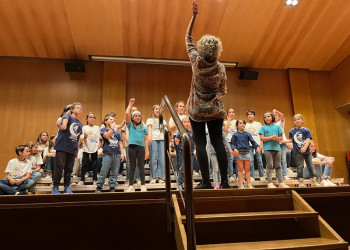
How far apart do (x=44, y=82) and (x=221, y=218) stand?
6513mm

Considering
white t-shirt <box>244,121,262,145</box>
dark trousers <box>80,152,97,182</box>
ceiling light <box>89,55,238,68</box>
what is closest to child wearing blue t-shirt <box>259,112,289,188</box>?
white t-shirt <box>244,121,262,145</box>

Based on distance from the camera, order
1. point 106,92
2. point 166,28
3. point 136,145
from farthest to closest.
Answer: point 106,92 < point 166,28 < point 136,145

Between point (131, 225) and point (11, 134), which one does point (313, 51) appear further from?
point (11, 134)

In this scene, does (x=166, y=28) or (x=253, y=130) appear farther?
(x=166, y=28)

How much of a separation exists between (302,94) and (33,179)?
6939mm

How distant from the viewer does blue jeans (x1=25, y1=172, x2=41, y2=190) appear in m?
4.12

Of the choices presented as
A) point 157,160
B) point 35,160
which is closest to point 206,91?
point 157,160

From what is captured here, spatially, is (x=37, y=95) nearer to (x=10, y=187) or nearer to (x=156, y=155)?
(x=10, y=187)

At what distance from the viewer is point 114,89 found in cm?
727

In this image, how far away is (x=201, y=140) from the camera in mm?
2480

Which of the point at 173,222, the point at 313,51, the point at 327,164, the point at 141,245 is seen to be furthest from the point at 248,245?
the point at 313,51

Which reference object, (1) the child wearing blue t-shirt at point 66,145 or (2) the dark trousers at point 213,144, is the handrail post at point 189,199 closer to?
(2) the dark trousers at point 213,144

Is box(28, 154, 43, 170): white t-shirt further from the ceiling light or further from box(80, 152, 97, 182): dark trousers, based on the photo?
the ceiling light

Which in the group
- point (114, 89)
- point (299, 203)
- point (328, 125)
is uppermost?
point (114, 89)
